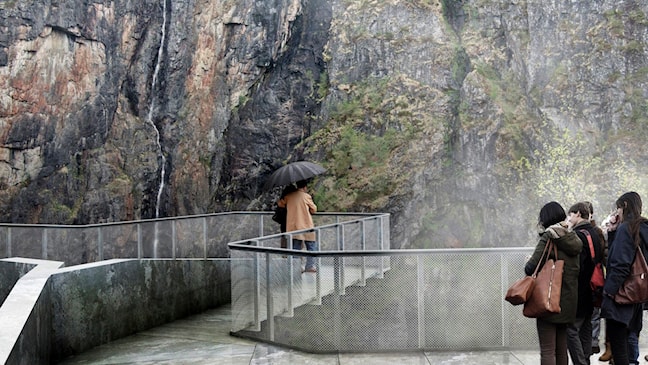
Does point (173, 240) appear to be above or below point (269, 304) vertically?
above

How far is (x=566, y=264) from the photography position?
604 centimetres

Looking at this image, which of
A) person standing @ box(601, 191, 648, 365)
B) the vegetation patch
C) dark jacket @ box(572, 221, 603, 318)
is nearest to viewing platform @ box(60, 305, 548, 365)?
dark jacket @ box(572, 221, 603, 318)

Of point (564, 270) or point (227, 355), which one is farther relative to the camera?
point (227, 355)

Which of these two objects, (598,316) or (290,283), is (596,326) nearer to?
(598,316)

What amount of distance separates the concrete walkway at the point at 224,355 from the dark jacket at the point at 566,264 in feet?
6.75

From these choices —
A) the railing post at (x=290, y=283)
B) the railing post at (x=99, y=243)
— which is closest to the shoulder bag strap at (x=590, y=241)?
the railing post at (x=290, y=283)

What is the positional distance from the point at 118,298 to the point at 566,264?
669 centimetres

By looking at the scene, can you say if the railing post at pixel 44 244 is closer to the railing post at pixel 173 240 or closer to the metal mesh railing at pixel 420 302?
the railing post at pixel 173 240

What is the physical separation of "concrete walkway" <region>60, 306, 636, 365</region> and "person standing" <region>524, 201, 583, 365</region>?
6.11ft

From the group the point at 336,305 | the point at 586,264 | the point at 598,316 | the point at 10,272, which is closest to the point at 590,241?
the point at 586,264

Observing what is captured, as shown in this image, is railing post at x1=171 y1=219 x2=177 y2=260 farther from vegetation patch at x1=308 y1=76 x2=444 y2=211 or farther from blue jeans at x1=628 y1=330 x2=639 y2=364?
vegetation patch at x1=308 y1=76 x2=444 y2=211

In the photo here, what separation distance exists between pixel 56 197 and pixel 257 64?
15019mm

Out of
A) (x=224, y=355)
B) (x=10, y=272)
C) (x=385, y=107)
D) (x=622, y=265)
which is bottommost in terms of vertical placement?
(x=224, y=355)

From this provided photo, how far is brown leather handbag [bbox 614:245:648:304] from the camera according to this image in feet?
19.9
